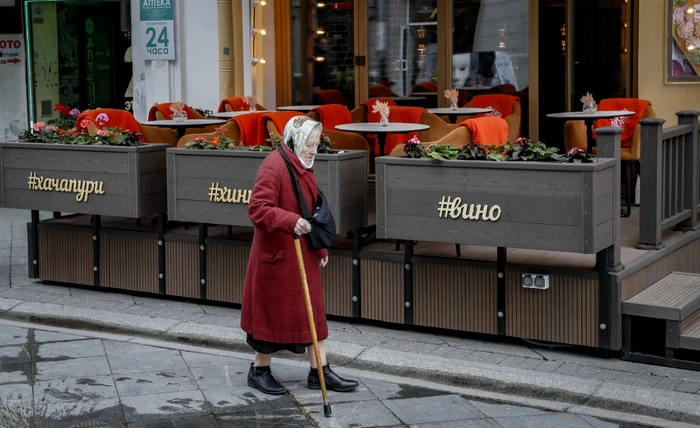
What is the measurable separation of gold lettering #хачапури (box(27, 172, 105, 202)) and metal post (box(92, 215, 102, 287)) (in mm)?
351

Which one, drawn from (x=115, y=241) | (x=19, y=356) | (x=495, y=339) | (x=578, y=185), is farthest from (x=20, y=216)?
(x=578, y=185)

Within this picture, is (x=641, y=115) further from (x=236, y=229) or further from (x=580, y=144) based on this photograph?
(x=236, y=229)

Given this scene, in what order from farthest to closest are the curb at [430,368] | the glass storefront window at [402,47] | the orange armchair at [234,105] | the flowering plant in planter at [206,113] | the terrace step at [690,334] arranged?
the glass storefront window at [402,47] < the orange armchair at [234,105] < the flowering plant in planter at [206,113] < the terrace step at [690,334] < the curb at [430,368]

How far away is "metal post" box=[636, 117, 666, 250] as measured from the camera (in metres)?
8.20

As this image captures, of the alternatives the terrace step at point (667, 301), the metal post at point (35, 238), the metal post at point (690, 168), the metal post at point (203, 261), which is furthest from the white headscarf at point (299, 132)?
the metal post at point (35, 238)

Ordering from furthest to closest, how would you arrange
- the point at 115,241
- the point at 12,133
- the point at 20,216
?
the point at 12,133
the point at 20,216
the point at 115,241

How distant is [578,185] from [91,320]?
4.01m

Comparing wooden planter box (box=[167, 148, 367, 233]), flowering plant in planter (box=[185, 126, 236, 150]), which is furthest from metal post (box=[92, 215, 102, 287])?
flowering plant in planter (box=[185, 126, 236, 150])

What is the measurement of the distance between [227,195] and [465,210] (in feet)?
6.76

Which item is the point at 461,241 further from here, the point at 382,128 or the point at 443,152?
the point at 382,128

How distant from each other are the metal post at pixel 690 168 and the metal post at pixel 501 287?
6.86ft

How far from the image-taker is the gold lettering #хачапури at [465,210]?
7555 millimetres

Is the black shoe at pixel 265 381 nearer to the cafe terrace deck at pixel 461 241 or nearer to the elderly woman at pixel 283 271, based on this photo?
the elderly woman at pixel 283 271

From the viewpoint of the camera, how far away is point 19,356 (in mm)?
8062
